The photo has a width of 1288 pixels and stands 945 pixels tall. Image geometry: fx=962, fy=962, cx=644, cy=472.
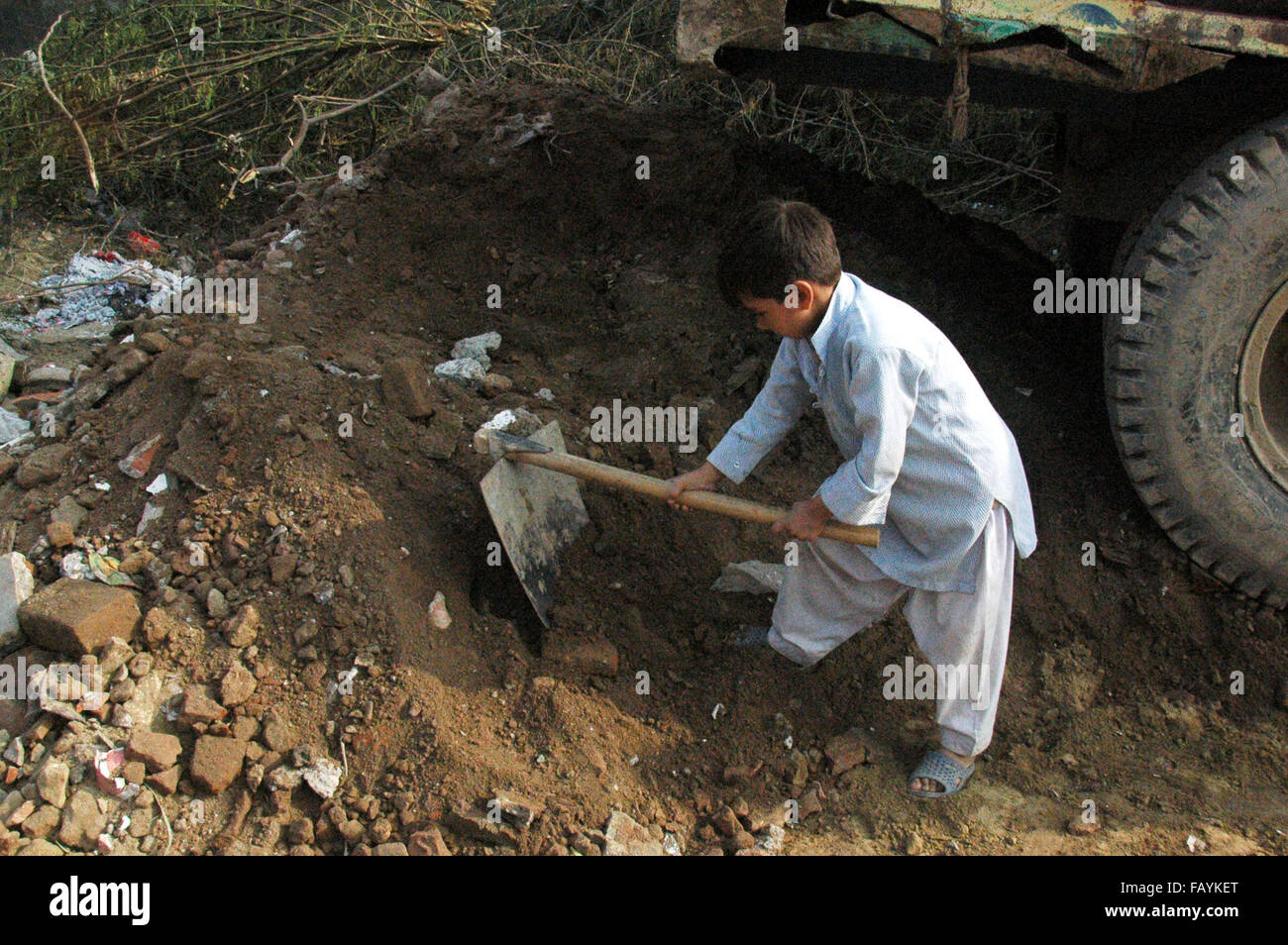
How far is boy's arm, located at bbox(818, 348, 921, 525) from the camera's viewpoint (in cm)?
220

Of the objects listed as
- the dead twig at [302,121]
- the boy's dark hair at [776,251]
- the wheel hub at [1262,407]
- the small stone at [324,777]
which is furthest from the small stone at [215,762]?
the wheel hub at [1262,407]

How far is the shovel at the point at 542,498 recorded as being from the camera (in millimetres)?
2727

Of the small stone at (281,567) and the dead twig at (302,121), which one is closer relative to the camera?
the small stone at (281,567)

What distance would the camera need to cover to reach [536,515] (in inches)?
118

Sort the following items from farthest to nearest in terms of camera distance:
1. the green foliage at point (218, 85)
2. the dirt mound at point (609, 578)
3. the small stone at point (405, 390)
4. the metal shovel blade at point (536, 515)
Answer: the green foliage at point (218, 85) → the small stone at point (405, 390) → the metal shovel blade at point (536, 515) → the dirt mound at point (609, 578)

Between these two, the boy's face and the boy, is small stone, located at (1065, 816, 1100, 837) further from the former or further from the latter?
the boy's face

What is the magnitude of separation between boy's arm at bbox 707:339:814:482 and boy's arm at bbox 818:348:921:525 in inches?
15.0

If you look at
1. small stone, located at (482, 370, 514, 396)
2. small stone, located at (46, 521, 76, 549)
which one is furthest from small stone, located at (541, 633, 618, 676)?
small stone, located at (46, 521, 76, 549)

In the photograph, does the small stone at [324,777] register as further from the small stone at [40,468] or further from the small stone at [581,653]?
the small stone at [40,468]

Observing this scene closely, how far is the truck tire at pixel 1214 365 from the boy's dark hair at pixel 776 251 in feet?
3.73

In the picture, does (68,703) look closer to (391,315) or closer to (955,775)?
(391,315)

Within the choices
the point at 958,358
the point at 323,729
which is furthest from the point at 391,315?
the point at 958,358

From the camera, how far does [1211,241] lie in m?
2.68

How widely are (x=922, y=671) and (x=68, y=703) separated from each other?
238 centimetres
